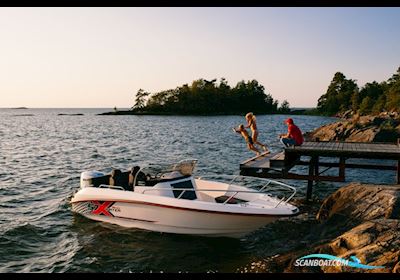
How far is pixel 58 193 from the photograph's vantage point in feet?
54.5

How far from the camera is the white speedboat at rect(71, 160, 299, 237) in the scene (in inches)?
396

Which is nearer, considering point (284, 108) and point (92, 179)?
point (92, 179)

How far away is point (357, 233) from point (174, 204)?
4.84m

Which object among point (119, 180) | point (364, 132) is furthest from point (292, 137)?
point (364, 132)

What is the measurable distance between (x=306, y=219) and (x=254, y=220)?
328 centimetres

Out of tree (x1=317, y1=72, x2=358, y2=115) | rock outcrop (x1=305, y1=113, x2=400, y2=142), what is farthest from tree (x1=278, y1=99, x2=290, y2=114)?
rock outcrop (x1=305, y1=113, x2=400, y2=142)

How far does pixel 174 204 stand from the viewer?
1039cm

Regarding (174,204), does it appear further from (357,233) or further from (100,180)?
(357,233)

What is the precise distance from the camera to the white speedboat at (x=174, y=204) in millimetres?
10055

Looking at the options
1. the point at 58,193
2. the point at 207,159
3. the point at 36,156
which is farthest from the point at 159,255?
the point at 36,156

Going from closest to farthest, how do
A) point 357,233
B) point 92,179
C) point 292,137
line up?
1. point 357,233
2. point 92,179
3. point 292,137

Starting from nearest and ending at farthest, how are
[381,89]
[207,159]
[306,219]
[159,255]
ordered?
[159,255], [306,219], [207,159], [381,89]

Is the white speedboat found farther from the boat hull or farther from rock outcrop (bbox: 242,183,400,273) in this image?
rock outcrop (bbox: 242,183,400,273)
